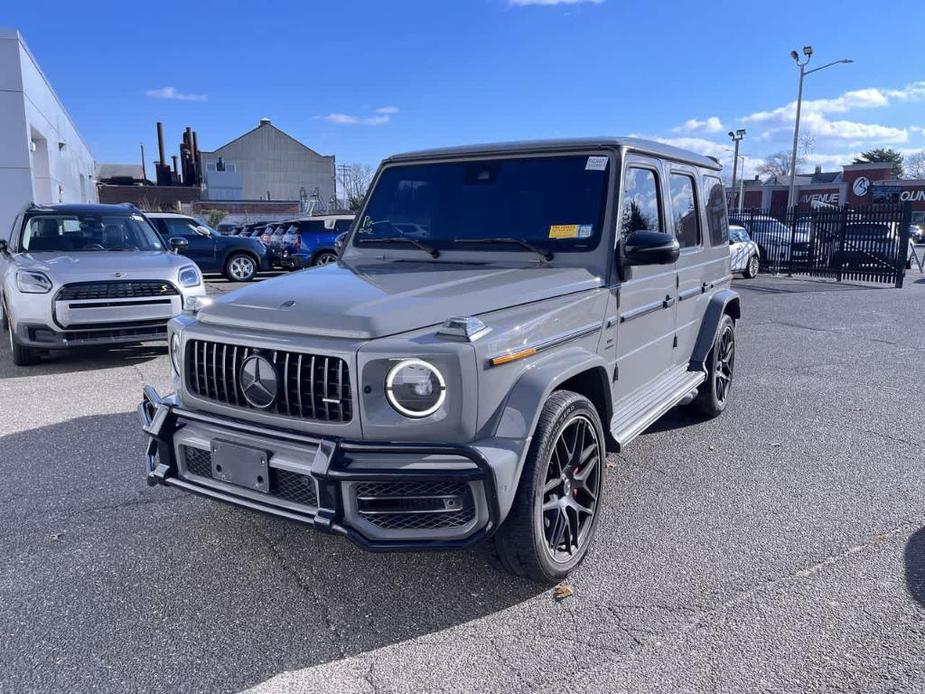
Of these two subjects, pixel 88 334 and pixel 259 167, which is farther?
pixel 259 167

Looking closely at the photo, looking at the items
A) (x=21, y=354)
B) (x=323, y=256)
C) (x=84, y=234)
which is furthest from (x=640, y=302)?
(x=323, y=256)

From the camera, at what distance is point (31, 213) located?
333 inches

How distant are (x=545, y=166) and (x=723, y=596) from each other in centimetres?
239

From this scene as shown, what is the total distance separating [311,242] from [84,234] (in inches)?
384

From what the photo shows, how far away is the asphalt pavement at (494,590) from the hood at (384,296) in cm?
A: 120

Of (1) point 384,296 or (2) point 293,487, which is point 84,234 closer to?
(1) point 384,296

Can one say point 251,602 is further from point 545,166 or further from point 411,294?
point 545,166

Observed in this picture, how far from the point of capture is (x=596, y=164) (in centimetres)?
392

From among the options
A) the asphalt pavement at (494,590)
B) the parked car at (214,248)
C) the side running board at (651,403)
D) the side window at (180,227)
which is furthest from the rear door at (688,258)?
the side window at (180,227)

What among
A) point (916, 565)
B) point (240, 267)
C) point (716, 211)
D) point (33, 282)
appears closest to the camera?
point (916, 565)

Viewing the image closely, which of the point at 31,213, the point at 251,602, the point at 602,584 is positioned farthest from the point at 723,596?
the point at 31,213

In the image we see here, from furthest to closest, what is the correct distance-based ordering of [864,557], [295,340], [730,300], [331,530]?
[730,300], [864,557], [295,340], [331,530]

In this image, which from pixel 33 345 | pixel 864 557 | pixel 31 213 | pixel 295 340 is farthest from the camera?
pixel 31 213

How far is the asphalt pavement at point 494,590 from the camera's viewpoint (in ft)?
8.73
